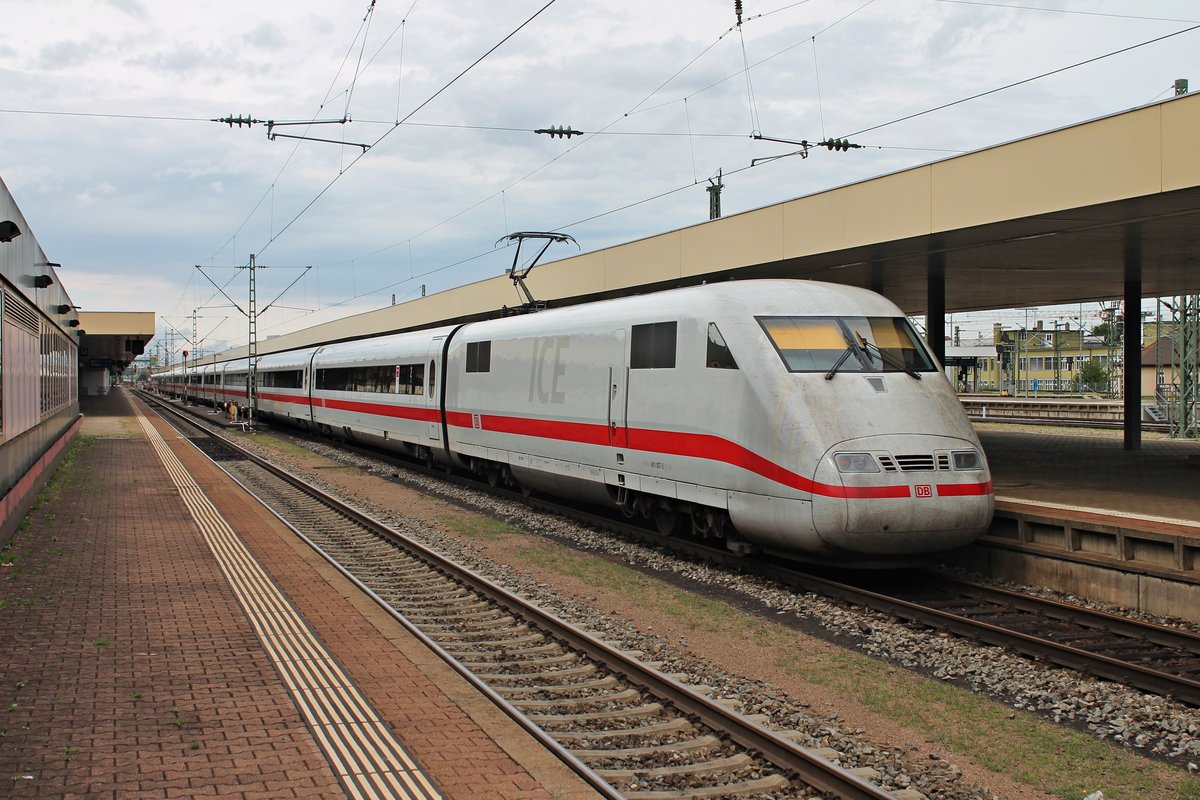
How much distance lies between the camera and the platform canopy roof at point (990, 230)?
1059 centimetres

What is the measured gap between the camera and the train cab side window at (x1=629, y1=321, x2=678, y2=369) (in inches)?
470

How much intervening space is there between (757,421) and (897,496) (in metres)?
1.66

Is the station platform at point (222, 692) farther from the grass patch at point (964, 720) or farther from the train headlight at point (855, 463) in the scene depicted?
the train headlight at point (855, 463)

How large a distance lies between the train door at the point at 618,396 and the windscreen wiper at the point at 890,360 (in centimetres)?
343

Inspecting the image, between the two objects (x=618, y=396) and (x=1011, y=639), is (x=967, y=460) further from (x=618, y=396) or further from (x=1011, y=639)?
(x=618, y=396)

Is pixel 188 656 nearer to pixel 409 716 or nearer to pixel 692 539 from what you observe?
pixel 409 716

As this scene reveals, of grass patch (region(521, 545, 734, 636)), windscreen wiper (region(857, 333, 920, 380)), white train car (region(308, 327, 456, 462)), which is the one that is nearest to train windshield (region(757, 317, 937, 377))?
windscreen wiper (region(857, 333, 920, 380))

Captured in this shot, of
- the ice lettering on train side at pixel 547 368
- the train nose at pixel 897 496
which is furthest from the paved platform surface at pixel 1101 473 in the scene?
the ice lettering on train side at pixel 547 368

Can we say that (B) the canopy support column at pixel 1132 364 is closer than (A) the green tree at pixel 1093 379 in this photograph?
Yes

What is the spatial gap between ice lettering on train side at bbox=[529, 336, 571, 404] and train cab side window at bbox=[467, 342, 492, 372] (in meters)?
2.13

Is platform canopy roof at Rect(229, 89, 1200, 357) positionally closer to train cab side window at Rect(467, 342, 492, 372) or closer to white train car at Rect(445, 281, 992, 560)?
white train car at Rect(445, 281, 992, 560)

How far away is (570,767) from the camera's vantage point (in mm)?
5422

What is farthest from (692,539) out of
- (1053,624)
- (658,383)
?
(1053,624)

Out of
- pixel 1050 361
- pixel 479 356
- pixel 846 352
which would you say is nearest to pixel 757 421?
pixel 846 352
